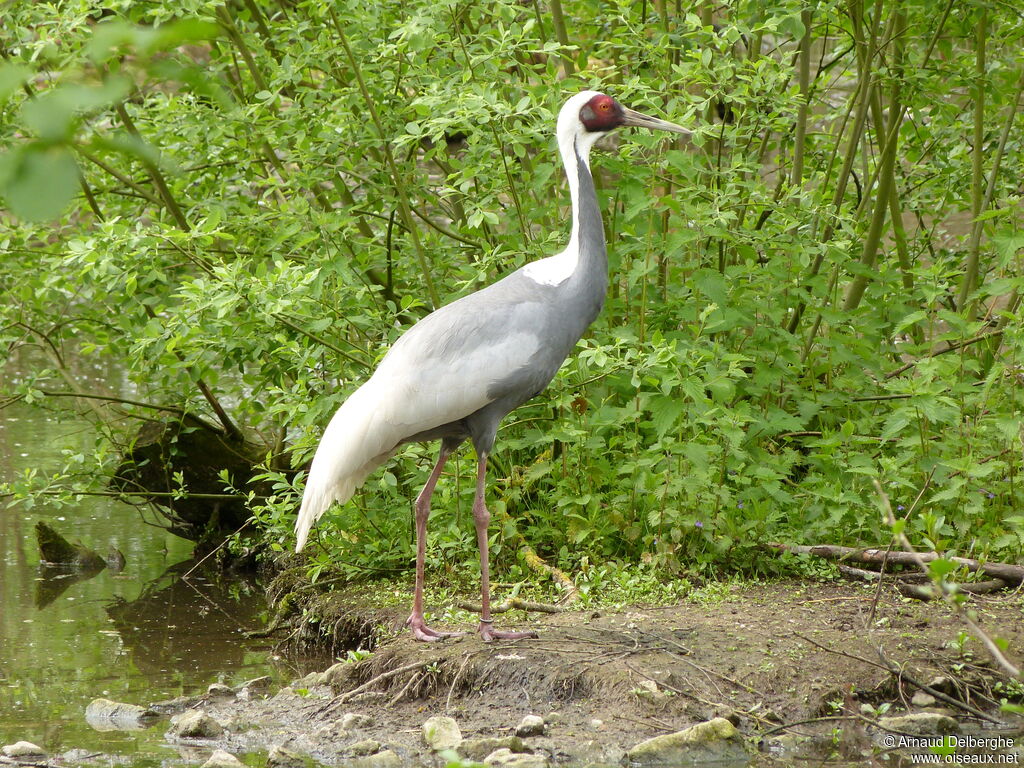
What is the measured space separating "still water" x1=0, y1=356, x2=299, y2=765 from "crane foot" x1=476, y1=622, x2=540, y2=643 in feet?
3.74

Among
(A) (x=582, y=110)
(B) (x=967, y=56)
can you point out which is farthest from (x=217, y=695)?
(B) (x=967, y=56)

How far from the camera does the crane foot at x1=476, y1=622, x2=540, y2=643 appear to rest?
15.4 feet

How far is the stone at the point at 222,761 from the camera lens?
3.85 m

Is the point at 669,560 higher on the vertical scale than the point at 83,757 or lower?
lower


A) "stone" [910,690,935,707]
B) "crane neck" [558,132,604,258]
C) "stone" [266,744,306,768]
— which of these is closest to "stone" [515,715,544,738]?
"stone" [266,744,306,768]

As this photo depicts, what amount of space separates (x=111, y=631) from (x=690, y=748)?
3372mm

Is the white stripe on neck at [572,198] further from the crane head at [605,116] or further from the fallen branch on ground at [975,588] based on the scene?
the fallen branch on ground at [975,588]

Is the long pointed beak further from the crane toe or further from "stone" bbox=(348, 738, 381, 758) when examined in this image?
"stone" bbox=(348, 738, 381, 758)

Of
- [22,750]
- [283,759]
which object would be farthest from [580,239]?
[22,750]

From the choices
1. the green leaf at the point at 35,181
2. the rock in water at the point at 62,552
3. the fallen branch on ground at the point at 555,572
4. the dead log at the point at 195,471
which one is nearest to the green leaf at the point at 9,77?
the green leaf at the point at 35,181

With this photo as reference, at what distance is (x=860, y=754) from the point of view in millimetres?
3967

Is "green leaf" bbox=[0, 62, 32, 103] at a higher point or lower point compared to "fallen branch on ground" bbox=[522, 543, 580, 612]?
higher

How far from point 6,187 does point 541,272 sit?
3.83 m

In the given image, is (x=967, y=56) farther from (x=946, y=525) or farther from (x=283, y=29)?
(x=283, y=29)
